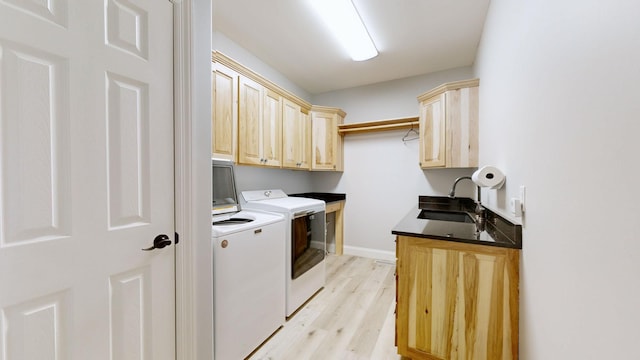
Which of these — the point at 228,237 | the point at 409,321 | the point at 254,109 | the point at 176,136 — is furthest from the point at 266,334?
the point at 254,109

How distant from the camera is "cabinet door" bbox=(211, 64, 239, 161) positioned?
1938 millimetres

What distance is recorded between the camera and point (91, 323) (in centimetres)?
90

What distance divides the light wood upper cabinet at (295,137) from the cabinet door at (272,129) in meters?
0.08

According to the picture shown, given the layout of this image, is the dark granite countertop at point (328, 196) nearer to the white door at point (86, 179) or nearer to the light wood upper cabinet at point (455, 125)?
the light wood upper cabinet at point (455, 125)

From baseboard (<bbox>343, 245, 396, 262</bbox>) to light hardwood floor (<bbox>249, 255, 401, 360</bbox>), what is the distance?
53 cm

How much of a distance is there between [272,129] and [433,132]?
6.23 feet

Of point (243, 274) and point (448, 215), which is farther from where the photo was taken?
point (448, 215)

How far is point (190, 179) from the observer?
4.02 ft

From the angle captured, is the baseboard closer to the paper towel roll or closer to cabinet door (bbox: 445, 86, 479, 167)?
cabinet door (bbox: 445, 86, 479, 167)

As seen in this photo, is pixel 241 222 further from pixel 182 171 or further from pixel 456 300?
pixel 456 300

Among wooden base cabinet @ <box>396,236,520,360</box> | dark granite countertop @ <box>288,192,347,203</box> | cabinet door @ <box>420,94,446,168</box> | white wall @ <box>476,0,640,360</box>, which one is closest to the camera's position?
white wall @ <box>476,0,640,360</box>

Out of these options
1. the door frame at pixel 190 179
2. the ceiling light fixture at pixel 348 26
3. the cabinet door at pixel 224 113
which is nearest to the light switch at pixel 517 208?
the door frame at pixel 190 179

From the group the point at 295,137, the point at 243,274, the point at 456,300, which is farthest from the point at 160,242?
the point at 295,137

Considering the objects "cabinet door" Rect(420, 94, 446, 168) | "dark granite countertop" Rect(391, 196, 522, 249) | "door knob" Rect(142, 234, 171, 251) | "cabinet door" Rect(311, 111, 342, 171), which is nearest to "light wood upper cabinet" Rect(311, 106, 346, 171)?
"cabinet door" Rect(311, 111, 342, 171)
